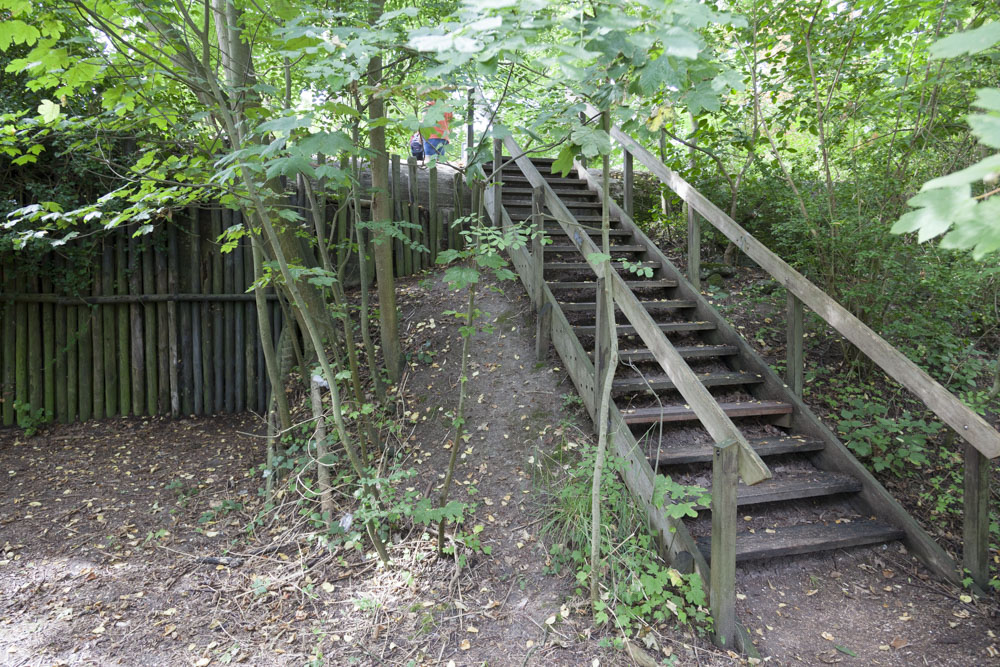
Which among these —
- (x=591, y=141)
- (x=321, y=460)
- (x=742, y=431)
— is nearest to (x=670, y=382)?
(x=742, y=431)

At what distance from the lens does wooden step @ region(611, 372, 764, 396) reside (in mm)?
3771

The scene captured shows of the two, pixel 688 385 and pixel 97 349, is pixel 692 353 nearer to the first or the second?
pixel 688 385

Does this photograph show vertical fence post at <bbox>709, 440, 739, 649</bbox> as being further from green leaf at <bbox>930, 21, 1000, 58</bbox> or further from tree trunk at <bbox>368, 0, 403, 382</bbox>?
tree trunk at <bbox>368, 0, 403, 382</bbox>

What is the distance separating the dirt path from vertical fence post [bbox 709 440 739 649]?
13 centimetres

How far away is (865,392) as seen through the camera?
4.20 m

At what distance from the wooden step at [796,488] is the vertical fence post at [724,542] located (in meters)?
0.66

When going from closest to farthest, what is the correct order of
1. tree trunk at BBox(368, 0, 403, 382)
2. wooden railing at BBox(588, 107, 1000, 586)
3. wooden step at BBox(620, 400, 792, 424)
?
wooden railing at BBox(588, 107, 1000, 586), wooden step at BBox(620, 400, 792, 424), tree trunk at BBox(368, 0, 403, 382)

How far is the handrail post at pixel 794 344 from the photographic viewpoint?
376 cm

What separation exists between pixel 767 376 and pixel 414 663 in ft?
9.55

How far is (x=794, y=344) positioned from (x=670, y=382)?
0.88 metres

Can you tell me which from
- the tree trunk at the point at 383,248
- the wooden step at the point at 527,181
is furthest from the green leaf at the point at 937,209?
the wooden step at the point at 527,181

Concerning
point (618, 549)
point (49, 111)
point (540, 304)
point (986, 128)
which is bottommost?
point (618, 549)

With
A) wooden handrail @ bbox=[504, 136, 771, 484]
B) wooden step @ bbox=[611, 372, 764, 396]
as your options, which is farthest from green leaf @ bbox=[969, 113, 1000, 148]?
wooden step @ bbox=[611, 372, 764, 396]

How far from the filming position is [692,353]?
412 centimetres
